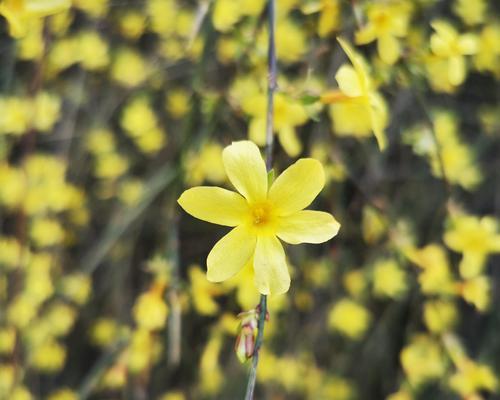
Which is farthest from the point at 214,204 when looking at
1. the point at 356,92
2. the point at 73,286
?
the point at 73,286

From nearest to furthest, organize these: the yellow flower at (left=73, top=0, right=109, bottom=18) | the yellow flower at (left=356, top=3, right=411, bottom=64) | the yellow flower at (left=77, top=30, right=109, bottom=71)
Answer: the yellow flower at (left=356, top=3, right=411, bottom=64) < the yellow flower at (left=73, top=0, right=109, bottom=18) < the yellow flower at (left=77, top=30, right=109, bottom=71)

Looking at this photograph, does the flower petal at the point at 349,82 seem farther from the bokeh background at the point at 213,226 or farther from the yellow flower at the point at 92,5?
the yellow flower at the point at 92,5

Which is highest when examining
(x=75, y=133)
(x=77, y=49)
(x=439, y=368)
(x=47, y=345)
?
(x=77, y=49)

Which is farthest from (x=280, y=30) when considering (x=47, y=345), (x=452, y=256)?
(x=47, y=345)

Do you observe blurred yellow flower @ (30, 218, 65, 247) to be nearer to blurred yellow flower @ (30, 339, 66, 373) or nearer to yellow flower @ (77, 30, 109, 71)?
blurred yellow flower @ (30, 339, 66, 373)

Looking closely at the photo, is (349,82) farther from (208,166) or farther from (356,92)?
(208,166)

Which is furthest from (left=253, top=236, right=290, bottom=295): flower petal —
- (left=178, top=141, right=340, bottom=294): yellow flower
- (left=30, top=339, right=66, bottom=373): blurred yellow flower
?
(left=30, top=339, right=66, bottom=373): blurred yellow flower

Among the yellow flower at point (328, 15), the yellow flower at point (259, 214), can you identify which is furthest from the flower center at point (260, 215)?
the yellow flower at point (328, 15)

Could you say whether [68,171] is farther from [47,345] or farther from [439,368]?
[439,368]
